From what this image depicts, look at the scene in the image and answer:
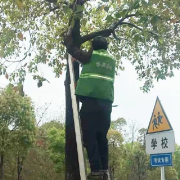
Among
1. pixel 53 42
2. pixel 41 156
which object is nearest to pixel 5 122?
pixel 41 156

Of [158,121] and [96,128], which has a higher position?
[158,121]

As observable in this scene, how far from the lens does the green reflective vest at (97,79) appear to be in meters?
3.79

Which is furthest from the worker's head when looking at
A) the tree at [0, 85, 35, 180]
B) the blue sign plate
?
the tree at [0, 85, 35, 180]

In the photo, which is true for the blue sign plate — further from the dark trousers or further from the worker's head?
the worker's head

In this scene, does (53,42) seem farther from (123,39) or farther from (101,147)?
(101,147)

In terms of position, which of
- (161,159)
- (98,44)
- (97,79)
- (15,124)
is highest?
(15,124)

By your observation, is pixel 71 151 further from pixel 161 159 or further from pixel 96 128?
pixel 96 128

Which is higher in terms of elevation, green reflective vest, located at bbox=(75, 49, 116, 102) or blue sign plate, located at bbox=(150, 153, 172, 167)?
green reflective vest, located at bbox=(75, 49, 116, 102)

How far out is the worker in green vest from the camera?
12.2ft

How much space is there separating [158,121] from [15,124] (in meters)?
13.6

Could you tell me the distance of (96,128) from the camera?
12.5ft

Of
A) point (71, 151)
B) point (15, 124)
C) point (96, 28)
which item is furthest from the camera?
point (15, 124)

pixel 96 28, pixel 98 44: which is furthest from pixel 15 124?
pixel 98 44

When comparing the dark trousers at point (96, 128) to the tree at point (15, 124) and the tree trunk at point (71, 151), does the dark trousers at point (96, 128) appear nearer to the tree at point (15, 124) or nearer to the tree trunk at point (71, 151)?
the tree trunk at point (71, 151)
